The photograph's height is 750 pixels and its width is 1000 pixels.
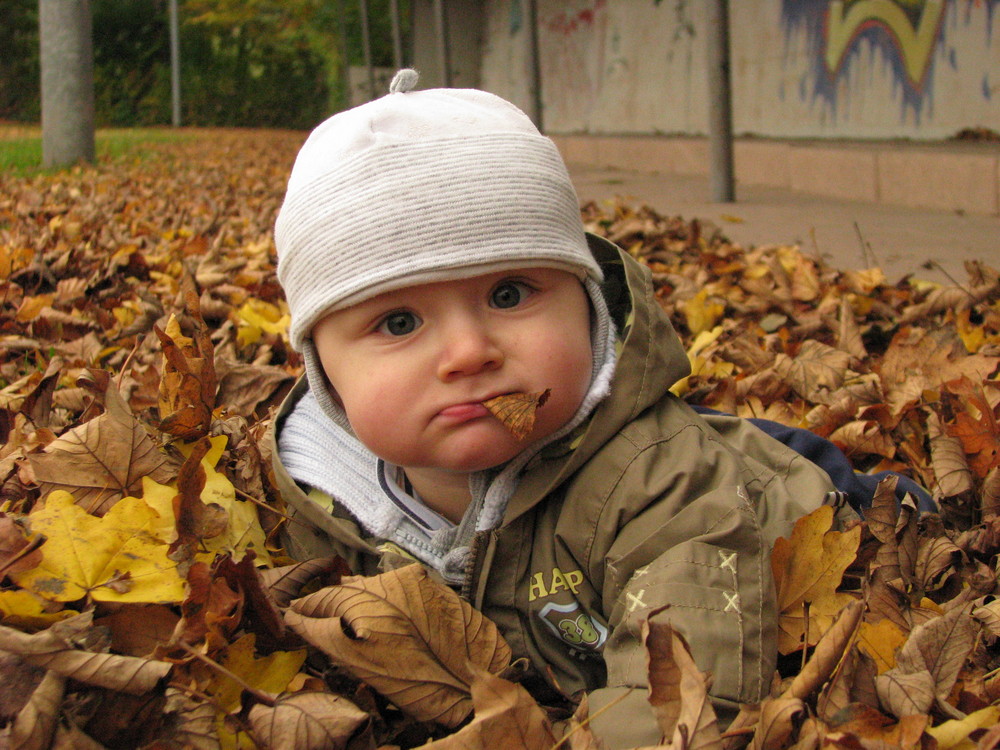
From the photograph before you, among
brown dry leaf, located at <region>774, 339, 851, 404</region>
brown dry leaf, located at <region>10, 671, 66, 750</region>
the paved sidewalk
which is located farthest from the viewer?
the paved sidewalk

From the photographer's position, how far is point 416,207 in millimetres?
1514

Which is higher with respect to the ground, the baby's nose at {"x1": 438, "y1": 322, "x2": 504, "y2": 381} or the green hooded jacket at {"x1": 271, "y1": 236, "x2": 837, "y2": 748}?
the baby's nose at {"x1": 438, "y1": 322, "x2": 504, "y2": 381}

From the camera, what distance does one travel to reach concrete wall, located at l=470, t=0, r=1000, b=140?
754 cm

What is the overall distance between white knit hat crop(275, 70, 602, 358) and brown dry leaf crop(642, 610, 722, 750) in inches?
24.2

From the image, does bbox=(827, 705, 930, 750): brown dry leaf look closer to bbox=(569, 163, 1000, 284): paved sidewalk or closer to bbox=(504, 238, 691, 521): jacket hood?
bbox=(504, 238, 691, 521): jacket hood

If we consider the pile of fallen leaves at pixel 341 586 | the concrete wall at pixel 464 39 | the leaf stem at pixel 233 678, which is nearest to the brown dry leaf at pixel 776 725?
the pile of fallen leaves at pixel 341 586

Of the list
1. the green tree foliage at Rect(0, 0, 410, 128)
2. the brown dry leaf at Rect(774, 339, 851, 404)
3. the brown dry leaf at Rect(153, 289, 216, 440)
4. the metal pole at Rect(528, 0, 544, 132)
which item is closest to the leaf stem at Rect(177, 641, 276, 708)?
the brown dry leaf at Rect(153, 289, 216, 440)

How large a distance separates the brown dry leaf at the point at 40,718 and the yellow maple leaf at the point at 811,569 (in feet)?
3.51

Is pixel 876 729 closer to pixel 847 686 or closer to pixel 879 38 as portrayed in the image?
pixel 847 686

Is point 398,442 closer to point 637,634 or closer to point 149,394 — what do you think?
point 637,634

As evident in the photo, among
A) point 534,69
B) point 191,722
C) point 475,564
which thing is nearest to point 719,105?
point 534,69

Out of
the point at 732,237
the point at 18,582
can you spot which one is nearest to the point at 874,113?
the point at 732,237

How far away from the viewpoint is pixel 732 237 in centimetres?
509

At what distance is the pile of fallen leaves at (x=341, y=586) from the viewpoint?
4.14 ft
